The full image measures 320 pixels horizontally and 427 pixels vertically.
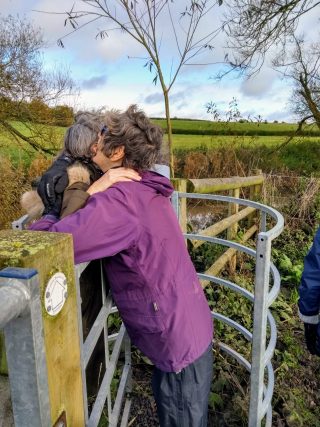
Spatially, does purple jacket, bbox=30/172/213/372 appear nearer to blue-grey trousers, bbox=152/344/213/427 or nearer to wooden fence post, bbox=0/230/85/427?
blue-grey trousers, bbox=152/344/213/427

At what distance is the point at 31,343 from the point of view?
2.46 feet

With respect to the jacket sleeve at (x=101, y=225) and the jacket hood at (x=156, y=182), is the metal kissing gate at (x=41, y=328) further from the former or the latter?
the jacket hood at (x=156, y=182)

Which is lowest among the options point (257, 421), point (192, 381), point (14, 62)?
point (257, 421)

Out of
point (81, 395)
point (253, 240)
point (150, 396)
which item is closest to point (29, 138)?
point (253, 240)

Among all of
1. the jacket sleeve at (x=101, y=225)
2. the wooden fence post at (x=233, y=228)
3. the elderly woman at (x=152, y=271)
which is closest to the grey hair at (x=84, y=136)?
the elderly woman at (x=152, y=271)

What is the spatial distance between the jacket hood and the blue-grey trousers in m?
0.76

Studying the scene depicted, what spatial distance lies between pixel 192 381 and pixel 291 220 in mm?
5273

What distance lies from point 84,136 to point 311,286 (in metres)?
A: 1.53

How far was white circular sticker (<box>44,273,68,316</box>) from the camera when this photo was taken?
842 mm

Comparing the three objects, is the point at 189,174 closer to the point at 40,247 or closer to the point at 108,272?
the point at 108,272

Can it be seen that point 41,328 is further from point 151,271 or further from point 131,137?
point 131,137

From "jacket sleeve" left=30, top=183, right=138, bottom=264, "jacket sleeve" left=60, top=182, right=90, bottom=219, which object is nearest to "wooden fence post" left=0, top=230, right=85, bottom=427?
"jacket sleeve" left=30, top=183, right=138, bottom=264

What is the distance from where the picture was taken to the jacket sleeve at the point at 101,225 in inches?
51.2

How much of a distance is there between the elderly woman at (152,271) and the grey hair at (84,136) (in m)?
0.04
